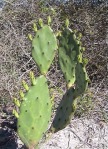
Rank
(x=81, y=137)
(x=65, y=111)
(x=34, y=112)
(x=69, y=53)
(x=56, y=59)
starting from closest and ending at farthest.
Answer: (x=34, y=112) < (x=65, y=111) < (x=69, y=53) < (x=81, y=137) < (x=56, y=59)

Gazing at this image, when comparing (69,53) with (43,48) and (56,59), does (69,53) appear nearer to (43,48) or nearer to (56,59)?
(43,48)

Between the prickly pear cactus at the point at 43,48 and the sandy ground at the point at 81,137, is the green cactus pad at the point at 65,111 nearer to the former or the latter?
the prickly pear cactus at the point at 43,48

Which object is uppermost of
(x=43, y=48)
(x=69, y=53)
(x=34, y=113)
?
(x=43, y=48)

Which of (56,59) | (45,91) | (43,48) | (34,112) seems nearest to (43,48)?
(43,48)

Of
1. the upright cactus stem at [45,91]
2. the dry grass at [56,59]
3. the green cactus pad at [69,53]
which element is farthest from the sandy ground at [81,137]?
the green cactus pad at [69,53]

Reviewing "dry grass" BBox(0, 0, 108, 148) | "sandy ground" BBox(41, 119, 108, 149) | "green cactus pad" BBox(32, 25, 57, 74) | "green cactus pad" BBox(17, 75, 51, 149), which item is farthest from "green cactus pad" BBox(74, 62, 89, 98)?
"dry grass" BBox(0, 0, 108, 148)

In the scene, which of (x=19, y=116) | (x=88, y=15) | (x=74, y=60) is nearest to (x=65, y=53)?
(x=74, y=60)

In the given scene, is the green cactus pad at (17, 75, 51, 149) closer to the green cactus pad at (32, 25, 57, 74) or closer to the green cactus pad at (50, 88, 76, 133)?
the green cactus pad at (50, 88, 76, 133)
